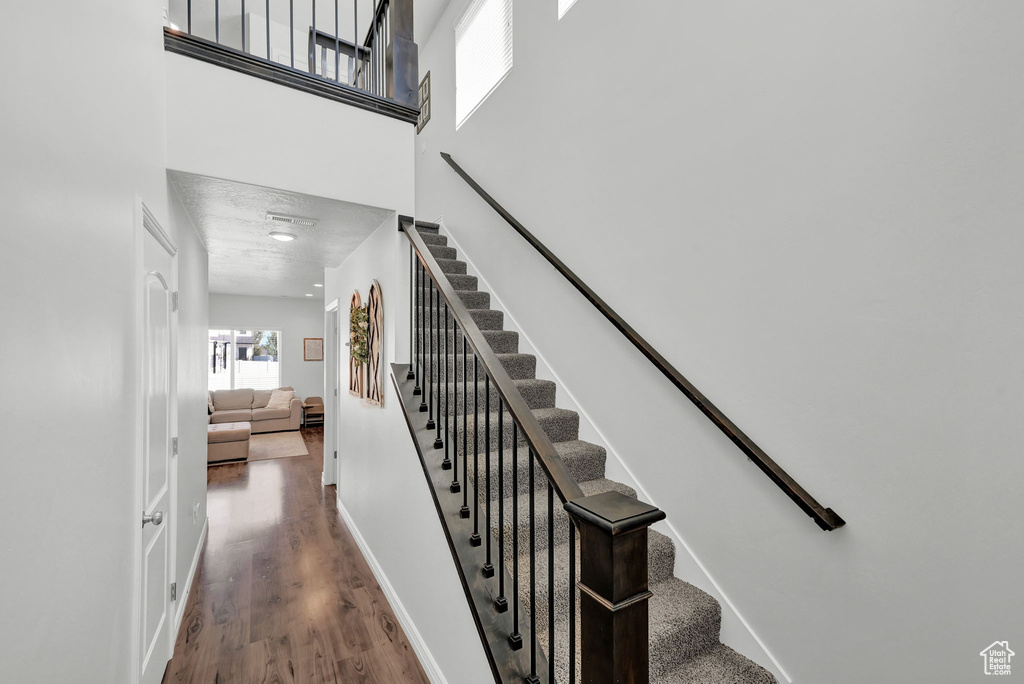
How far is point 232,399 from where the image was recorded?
7859 millimetres

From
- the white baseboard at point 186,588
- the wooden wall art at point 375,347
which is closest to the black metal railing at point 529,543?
the wooden wall art at point 375,347

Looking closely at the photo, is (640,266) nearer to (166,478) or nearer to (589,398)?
(589,398)

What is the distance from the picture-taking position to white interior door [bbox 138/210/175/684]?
65.7 inches

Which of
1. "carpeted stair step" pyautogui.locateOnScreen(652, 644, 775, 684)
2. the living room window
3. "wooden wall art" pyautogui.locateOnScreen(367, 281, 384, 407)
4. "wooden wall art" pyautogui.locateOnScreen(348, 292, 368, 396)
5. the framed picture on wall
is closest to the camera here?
"carpeted stair step" pyautogui.locateOnScreen(652, 644, 775, 684)

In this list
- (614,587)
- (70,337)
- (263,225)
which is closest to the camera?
(614,587)

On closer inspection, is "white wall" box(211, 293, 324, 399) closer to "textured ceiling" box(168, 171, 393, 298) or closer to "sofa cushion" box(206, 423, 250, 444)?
"sofa cushion" box(206, 423, 250, 444)

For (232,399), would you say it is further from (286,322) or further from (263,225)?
(263,225)

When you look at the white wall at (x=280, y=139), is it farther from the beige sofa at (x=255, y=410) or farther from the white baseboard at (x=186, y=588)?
the beige sofa at (x=255, y=410)

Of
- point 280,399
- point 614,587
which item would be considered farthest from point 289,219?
point 280,399

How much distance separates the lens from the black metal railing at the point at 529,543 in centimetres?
91

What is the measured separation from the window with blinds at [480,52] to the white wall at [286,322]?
6.14 meters

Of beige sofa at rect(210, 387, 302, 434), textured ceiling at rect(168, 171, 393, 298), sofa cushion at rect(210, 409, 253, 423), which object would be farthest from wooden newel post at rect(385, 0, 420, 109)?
beige sofa at rect(210, 387, 302, 434)

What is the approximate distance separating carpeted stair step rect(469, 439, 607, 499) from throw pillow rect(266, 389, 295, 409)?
23.4ft

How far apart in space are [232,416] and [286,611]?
5829 millimetres
